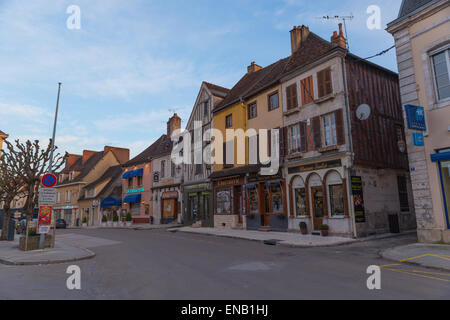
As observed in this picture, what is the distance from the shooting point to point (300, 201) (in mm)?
16812

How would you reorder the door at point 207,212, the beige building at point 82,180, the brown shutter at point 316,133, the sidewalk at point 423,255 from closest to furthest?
1. the sidewalk at point 423,255
2. the brown shutter at point 316,133
3. the door at point 207,212
4. the beige building at point 82,180

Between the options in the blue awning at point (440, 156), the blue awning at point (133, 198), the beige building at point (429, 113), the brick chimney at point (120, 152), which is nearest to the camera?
the blue awning at point (440, 156)

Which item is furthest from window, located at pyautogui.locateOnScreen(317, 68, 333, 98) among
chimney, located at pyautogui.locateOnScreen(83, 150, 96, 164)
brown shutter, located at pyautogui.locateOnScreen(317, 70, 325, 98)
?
chimney, located at pyautogui.locateOnScreen(83, 150, 96, 164)

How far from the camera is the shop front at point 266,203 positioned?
17766 millimetres

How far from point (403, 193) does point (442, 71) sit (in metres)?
7.75

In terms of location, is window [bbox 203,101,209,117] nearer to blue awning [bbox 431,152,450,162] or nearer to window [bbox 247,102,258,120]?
window [bbox 247,102,258,120]

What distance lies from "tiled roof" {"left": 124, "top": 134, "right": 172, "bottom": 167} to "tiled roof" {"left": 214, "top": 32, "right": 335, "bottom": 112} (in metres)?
8.75

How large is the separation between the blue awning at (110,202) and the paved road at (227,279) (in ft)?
89.4

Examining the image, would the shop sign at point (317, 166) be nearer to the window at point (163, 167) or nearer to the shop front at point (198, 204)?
the shop front at point (198, 204)

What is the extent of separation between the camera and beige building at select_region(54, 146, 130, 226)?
1620 inches

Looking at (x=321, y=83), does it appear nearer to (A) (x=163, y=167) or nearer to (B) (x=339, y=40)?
(B) (x=339, y=40)

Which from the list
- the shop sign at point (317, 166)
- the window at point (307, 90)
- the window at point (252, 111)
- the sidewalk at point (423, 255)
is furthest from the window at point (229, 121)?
the sidewalk at point (423, 255)
